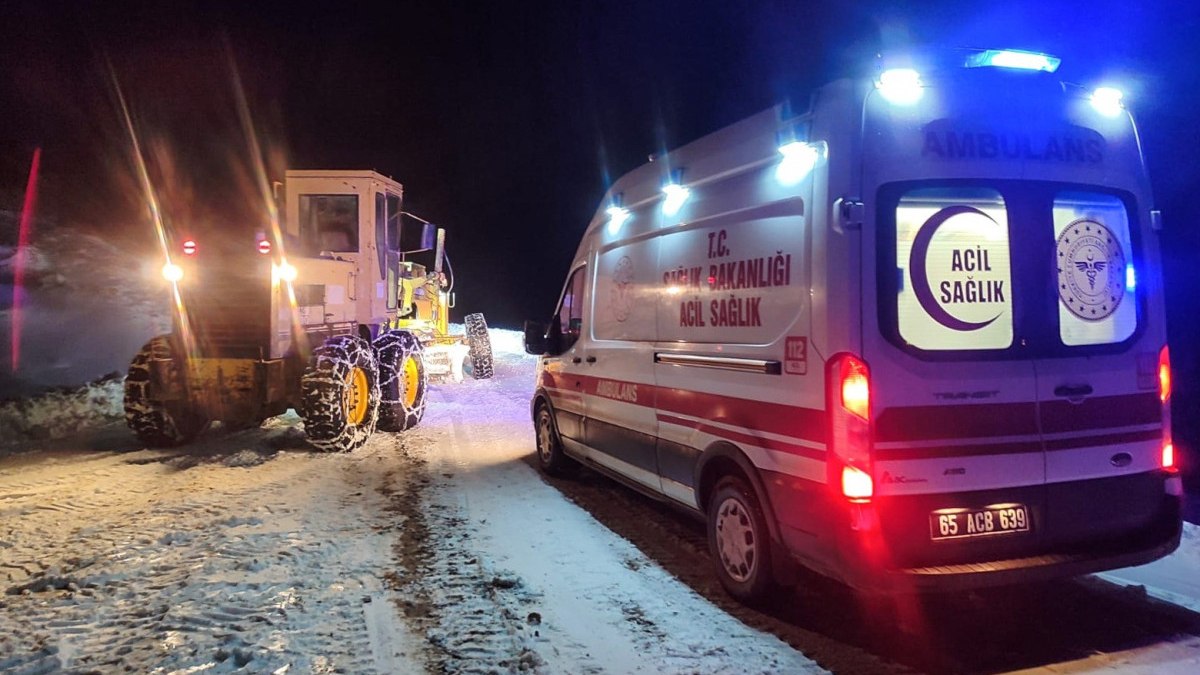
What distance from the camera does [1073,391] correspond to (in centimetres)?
397

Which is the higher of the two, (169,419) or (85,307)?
(85,307)

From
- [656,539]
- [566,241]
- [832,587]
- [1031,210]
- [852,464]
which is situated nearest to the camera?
[852,464]

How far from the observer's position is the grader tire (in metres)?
8.66

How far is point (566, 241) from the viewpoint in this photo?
78.6 m

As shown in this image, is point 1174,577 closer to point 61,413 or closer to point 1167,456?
point 1167,456

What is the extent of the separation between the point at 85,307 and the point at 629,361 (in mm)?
14974

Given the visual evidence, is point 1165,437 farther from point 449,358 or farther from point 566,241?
point 566,241

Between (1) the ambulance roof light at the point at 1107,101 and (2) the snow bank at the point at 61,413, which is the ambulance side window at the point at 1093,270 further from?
(2) the snow bank at the point at 61,413

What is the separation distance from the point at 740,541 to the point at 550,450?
3666 mm

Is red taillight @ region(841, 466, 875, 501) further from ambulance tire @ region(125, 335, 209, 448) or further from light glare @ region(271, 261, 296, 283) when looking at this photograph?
ambulance tire @ region(125, 335, 209, 448)

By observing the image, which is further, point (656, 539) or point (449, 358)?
point (449, 358)


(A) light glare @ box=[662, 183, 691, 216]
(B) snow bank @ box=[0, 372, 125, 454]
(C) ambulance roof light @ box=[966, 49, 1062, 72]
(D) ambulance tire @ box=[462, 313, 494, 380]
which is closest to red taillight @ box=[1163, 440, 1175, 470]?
(C) ambulance roof light @ box=[966, 49, 1062, 72]


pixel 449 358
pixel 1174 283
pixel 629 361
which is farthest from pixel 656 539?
pixel 1174 283

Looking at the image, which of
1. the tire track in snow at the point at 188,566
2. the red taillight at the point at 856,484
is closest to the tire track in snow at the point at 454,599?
the tire track in snow at the point at 188,566
